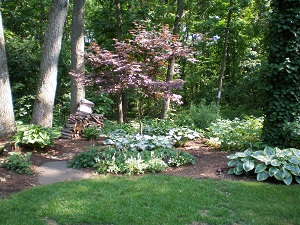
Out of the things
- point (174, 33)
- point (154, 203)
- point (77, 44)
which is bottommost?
point (154, 203)

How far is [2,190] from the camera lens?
4516 mm

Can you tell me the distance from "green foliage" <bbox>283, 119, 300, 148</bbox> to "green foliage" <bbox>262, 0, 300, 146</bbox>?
0.12m

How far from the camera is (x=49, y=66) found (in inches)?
324

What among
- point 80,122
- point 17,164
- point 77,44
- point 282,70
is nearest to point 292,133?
point 282,70

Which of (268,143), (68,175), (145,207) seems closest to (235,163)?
(268,143)

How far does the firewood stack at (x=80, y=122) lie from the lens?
8828 mm

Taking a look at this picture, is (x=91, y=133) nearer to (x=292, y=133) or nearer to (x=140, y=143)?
(x=140, y=143)

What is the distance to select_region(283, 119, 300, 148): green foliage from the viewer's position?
226 inches

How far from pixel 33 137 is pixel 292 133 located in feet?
18.4

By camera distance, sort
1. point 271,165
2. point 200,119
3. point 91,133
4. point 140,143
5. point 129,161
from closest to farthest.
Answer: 1. point 271,165
2. point 129,161
3. point 140,143
4. point 91,133
5. point 200,119

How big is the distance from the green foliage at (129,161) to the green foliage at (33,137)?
104cm

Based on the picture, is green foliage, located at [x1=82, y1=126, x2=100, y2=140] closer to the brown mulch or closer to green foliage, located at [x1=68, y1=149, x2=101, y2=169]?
the brown mulch

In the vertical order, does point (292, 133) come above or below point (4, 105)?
below

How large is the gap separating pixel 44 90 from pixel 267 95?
597cm
